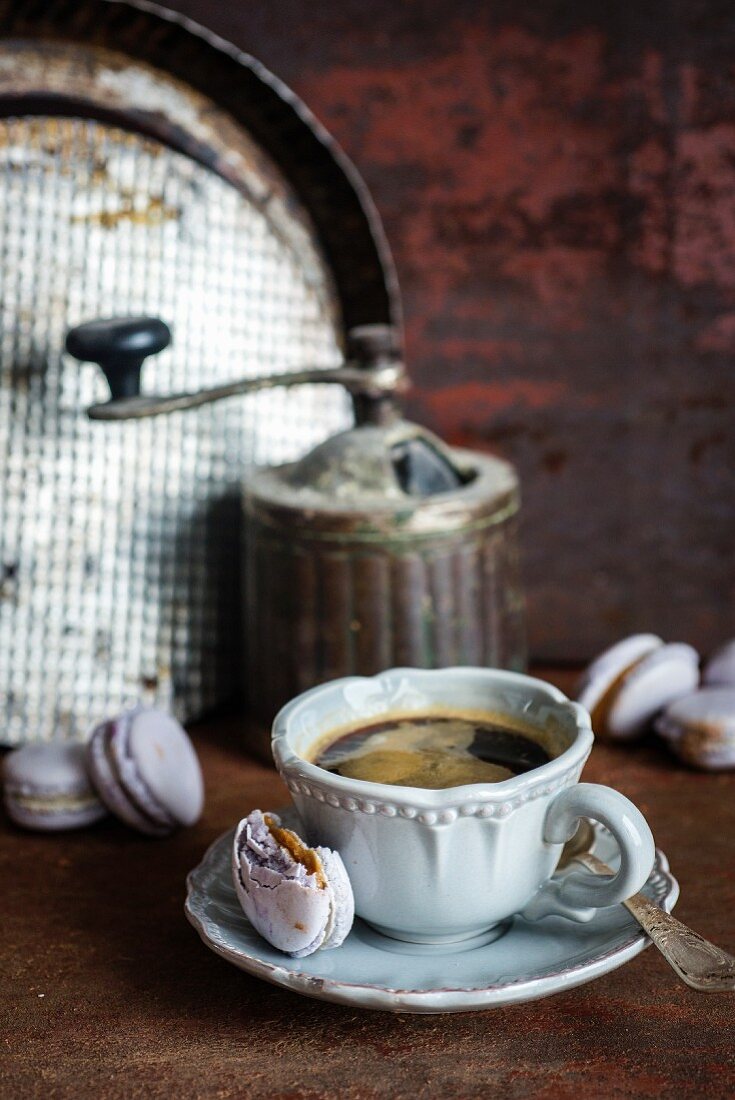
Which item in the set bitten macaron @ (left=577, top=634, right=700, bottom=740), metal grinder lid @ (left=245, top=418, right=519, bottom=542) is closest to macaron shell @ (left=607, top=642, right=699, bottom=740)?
bitten macaron @ (left=577, top=634, right=700, bottom=740)

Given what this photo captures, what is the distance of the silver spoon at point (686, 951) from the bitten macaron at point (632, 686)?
268 millimetres

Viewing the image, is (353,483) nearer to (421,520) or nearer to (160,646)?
(421,520)

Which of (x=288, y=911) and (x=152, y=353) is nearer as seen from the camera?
(x=288, y=911)

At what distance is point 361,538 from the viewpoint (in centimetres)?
76

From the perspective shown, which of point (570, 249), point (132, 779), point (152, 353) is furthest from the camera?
point (570, 249)

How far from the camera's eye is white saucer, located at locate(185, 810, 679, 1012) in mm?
474

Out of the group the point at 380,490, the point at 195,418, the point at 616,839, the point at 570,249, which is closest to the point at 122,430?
the point at 195,418

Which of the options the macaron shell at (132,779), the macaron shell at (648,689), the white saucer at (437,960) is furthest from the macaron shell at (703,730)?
the macaron shell at (132,779)

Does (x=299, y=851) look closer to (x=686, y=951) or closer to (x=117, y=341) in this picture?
(x=686, y=951)

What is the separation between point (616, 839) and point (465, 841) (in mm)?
62

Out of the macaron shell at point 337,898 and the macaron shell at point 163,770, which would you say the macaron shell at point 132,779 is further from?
the macaron shell at point 337,898

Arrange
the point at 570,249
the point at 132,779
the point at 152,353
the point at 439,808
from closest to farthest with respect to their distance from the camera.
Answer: the point at 439,808 → the point at 132,779 → the point at 152,353 → the point at 570,249

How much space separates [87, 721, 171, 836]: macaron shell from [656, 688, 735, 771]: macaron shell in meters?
0.32

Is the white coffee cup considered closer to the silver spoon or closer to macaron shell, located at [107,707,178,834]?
the silver spoon
